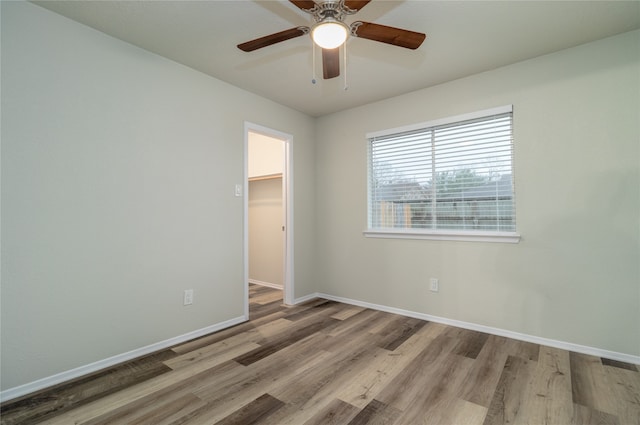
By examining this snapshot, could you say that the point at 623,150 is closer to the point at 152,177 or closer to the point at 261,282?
the point at 152,177

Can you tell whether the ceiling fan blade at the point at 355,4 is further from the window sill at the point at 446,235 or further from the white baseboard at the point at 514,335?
the white baseboard at the point at 514,335

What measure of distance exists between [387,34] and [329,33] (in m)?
0.37

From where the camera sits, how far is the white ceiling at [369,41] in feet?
6.52

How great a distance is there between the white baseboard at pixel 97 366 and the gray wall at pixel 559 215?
219cm

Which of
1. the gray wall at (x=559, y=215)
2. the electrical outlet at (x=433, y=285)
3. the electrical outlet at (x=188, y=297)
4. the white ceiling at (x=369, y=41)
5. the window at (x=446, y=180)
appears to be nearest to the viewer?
the white ceiling at (x=369, y=41)

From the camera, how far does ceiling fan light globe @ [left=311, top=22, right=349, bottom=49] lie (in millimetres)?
1598

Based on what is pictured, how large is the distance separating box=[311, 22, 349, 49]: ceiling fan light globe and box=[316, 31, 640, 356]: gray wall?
1878 mm

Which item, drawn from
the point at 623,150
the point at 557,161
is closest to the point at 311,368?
the point at 557,161

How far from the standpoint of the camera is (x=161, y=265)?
101 inches

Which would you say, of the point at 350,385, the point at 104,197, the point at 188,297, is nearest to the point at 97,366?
the point at 188,297

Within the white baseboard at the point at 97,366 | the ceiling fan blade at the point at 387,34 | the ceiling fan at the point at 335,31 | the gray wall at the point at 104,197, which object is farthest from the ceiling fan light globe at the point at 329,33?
the white baseboard at the point at 97,366

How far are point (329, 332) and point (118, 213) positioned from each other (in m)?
2.11

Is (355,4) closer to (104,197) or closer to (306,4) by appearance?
(306,4)

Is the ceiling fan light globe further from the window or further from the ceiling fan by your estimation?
the window
